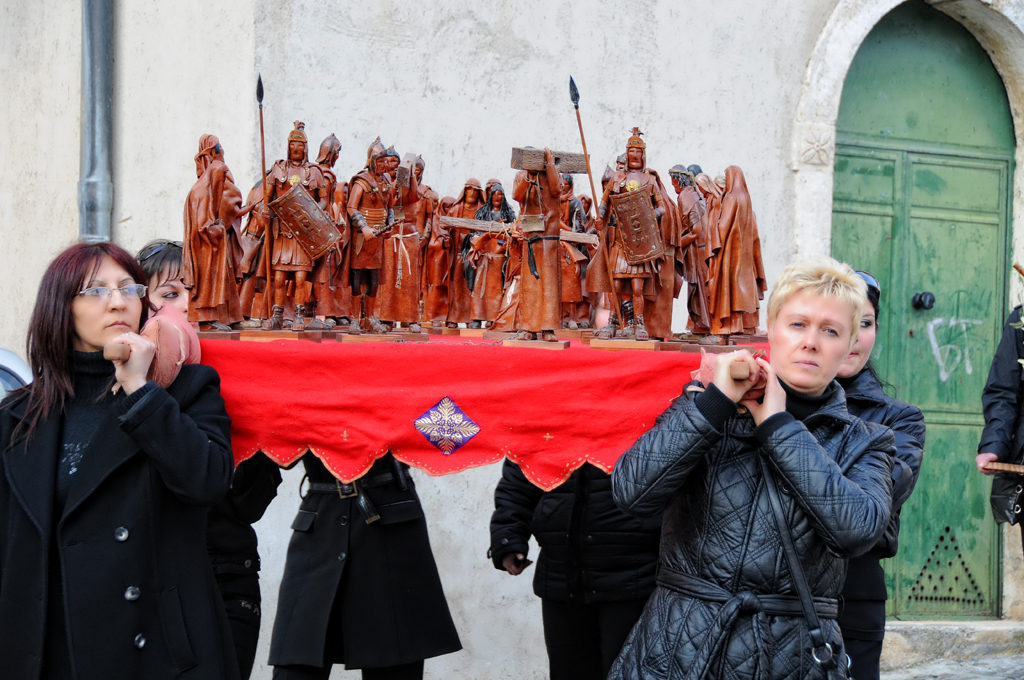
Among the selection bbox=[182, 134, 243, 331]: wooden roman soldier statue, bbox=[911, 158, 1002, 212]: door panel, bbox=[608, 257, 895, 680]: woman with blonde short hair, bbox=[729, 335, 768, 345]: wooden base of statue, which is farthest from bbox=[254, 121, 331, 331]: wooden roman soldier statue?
bbox=[911, 158, 1002, 212]: door panel

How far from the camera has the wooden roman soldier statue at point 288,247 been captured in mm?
3475

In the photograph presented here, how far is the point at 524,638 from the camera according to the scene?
19.4 feet

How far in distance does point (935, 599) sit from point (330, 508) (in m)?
4.53

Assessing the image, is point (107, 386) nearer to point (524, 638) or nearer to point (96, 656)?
point (96, 656)

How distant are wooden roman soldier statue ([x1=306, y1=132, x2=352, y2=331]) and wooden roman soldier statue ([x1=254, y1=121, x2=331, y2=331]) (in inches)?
1.6

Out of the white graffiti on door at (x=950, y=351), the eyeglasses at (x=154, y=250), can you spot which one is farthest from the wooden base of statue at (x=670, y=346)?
the white graffiti on door at (x=950, y=351)

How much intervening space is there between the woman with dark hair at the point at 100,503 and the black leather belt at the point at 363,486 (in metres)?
1.00

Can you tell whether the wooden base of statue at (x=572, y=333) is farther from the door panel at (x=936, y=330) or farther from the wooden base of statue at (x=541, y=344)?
the door panel at (x=936, y=330)

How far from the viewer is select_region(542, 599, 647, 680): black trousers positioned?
358 cm

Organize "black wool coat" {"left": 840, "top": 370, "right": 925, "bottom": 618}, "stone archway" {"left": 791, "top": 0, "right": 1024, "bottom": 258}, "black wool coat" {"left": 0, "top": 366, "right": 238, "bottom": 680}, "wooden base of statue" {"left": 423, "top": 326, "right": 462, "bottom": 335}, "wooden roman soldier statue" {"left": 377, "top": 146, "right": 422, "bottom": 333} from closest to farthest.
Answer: "black wool coat" {"left": 0, "top": 366, "right": 238, "bottom": 680} → "black wool coat" {"left": 840, "top": 370, "right": 925, "bottom": 618} → "wooden roman soldier statue" {"left": 377, "top": 146, "right": 422, "bottom": 333} → "wooden base of statue" {"left": 423, "top": 326, "right": 462, "bottom": 335} → "stone archway" {"left": 791, "top": 0, "right": 1024, "bottom": 258}

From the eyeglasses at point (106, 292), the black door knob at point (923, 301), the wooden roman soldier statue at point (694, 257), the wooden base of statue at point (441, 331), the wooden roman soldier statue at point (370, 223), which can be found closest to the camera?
the eyeglasses at point (106, 292)

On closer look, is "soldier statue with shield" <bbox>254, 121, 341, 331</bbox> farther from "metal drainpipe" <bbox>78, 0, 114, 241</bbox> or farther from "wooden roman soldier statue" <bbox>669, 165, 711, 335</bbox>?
"metal drainpipe" <bbox>78, 0, 114, 241</bbox>

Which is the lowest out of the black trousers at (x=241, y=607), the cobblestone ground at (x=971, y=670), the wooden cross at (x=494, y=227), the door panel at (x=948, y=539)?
the cobblestone ground at (x=971, y=670)

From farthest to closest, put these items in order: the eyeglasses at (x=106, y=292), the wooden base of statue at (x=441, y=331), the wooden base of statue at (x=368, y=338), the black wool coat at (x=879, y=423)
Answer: the wooden base of statue at (x=441, y=331) → the wooden base of statue at (x=368, y=338) → the black wool coat at (x=879, y=423) → the eyeglasses at (x=106, y=292)
